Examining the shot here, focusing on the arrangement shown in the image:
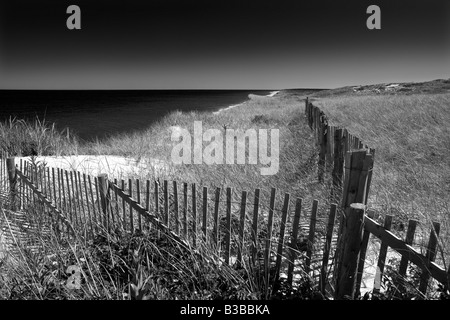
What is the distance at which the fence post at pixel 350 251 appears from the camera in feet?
7.21

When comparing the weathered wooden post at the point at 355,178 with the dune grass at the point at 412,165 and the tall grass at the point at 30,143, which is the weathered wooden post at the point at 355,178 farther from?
the tall grass at the point at 30,143

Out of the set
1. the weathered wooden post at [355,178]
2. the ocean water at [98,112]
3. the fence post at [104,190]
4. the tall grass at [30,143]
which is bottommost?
the ocean water at [98,112]

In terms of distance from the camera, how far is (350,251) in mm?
2252

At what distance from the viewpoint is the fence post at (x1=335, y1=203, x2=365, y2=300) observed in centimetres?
220

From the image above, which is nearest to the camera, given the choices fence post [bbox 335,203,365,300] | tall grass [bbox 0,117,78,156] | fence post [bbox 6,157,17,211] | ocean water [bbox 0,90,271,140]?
fence post [bbox 335,203,365,300]

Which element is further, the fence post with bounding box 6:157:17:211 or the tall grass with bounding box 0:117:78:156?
the tall grass with bounding box 0:117:78:156

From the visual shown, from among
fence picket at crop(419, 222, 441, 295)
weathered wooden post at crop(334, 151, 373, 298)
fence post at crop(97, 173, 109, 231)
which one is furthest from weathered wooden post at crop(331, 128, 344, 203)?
fence post at crop(97, 173, 109, 231)

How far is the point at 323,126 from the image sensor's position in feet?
19.7

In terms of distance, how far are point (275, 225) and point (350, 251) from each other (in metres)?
1.38

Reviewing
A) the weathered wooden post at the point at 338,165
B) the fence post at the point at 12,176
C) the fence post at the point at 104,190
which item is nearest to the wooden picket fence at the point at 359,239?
the weathered wooden post at the point at 338,165

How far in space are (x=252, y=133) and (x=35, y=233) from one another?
8979 mm

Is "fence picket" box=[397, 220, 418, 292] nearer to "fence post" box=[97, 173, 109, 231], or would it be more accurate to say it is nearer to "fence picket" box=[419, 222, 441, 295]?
"fence picket" box=[419, 222, 441, 295]

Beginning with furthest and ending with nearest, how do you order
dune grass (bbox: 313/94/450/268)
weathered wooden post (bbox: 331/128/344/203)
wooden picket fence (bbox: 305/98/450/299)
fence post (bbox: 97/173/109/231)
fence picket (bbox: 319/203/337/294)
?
weathered wooden post (bbox: 331/128/344/203) < fence post (bbox: 97/173/109/231) < dune grass (bbox: 313/94/450/268) < fence picket (bbox: 319/203/337/294) < wooden picket fence (bbox: 305/98/450/299)

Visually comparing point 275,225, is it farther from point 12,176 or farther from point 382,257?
point 12,176
